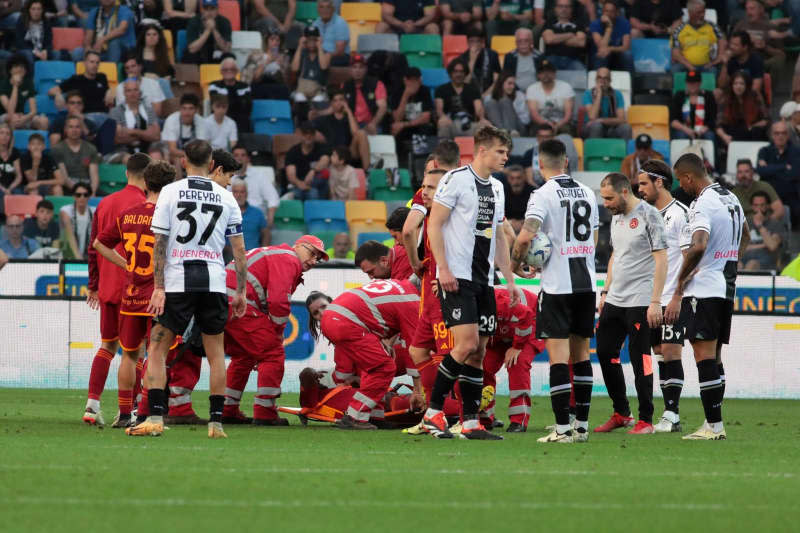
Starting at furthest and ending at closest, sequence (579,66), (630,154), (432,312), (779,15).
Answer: (779,15) < (579,66) < (630,154) < (432,312)

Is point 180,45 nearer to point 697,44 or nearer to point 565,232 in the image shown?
point 697,44

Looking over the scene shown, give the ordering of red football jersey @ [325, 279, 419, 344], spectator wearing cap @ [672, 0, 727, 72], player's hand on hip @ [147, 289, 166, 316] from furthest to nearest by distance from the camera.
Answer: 1. spectator wearing cap @ [672, 0, 727, 72]
2. red football jersey @ [325, 279, 419, 344]
3. player's hand on hip @ [147, 289, 166, 316]

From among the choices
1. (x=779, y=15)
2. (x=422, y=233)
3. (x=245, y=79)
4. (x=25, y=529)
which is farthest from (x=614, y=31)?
(x=25, y=529)

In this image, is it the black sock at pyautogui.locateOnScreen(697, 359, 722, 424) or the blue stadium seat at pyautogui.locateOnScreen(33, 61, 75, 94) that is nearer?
the black sock at pyautogui.locateOnScreen(697, 359, 722, 424)

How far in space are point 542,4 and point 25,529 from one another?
19.4 m

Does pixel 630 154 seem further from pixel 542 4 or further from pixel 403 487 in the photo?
pixel 403 487

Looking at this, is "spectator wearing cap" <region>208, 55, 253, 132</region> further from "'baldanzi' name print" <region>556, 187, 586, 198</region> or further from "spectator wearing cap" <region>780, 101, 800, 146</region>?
"'baldanzi' name print" <region>556, 187, 586, 198</region>

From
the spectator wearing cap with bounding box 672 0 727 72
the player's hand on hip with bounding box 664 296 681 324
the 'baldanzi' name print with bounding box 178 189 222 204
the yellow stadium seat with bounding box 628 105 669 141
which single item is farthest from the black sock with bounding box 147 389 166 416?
the spectator wearing cap with bounding box 672 0 727 72

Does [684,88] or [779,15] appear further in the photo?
[779,15]

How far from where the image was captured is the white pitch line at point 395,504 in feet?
19.7

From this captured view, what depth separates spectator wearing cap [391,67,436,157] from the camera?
68.9 feet

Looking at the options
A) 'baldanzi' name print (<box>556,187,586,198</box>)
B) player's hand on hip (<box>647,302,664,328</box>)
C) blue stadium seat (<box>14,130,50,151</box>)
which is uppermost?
'baldanzi' name print (<box>556,187,586,198</box>)

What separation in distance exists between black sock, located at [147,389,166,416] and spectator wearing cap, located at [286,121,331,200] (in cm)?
1037

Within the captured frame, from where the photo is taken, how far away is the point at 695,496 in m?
6.62
